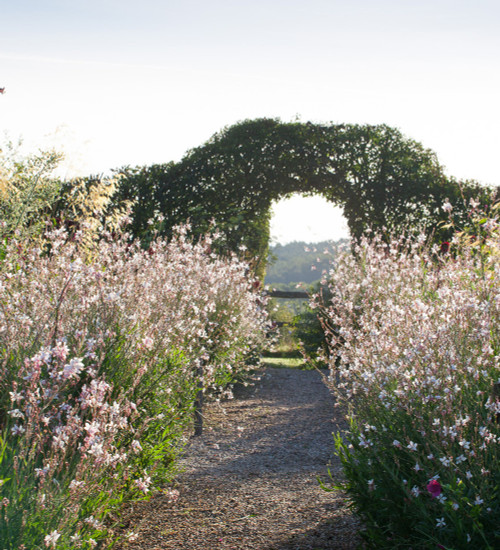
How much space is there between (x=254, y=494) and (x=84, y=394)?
1.68 m

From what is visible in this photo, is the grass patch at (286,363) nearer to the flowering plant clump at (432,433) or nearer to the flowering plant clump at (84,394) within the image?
the flowering plant clump at (84,394)

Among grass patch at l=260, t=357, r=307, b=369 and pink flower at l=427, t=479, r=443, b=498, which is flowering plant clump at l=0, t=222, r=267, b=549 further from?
grass patch at l=260, t=357, r=307, b=369

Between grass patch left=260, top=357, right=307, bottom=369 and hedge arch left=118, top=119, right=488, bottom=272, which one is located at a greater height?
hedge arch left=118, top=119, right=488, bottom=272

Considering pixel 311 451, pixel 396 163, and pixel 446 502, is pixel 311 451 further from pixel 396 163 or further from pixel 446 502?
pixel 396 163

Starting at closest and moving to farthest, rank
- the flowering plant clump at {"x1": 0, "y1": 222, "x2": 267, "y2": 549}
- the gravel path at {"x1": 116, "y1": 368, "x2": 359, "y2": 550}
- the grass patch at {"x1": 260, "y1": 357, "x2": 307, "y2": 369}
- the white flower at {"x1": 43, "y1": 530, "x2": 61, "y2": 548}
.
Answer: the white flower at {"x1": 43, "y1": 530, "x2": 61, "y2": 548}, the flowering plant clump at {"x1": 0, "y1": 222, "x2": 267, "y2": 549}, the gravel path at {"x1": 116, "y1": 368, "x2": 359, "y2": 550}, the grass patch at {"x1": 260, "y1": 357, "x2": 307, "y2": 369}

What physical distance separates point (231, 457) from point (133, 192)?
22.6 ft

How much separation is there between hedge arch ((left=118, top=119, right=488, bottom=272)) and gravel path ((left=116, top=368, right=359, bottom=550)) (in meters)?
5.86

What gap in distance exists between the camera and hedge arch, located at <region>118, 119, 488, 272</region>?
10.4 m

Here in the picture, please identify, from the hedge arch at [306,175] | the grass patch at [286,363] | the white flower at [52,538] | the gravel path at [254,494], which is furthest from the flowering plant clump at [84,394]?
the hedge arch at [306,175]

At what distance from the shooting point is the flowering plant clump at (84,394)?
1.92 meters

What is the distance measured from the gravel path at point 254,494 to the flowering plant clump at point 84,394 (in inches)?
9.4

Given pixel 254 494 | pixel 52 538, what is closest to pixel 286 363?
pixel 254 494

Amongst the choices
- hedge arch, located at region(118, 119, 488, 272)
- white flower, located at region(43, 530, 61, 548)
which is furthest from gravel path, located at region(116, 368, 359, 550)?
hedge arch, located at region(118, 119, 488, 272)

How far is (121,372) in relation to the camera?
9.64 feet
